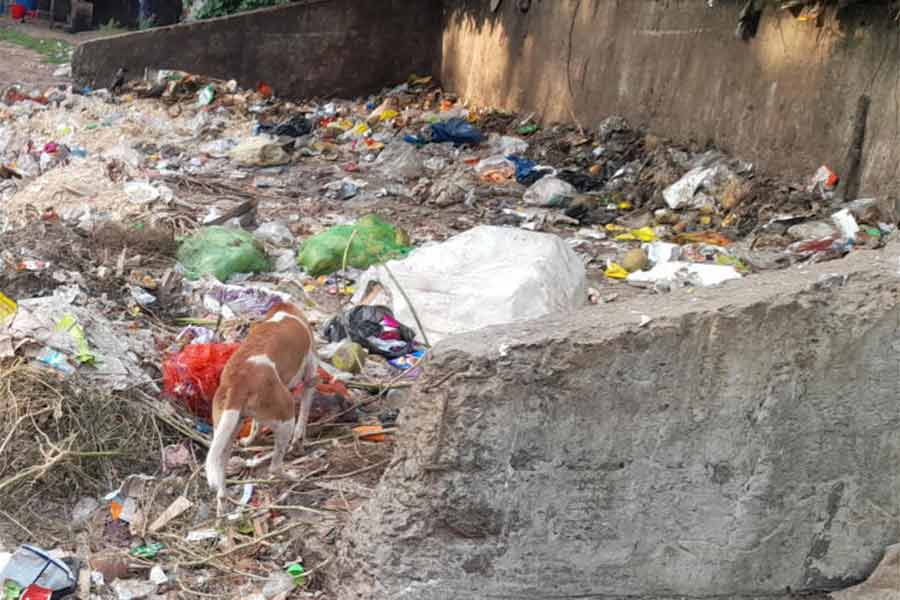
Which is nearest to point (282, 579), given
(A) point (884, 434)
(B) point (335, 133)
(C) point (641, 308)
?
(C) point (641, 308)

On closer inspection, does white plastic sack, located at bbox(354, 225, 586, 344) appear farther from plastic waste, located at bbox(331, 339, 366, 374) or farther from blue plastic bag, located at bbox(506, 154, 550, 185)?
blue plastic bag, located at bbox(506, 154, 550, 185)

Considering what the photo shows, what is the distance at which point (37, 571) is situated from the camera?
3291 millimetres

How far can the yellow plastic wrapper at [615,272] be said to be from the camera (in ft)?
23.8

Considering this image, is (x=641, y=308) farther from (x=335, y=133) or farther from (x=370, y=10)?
(x=370, y=10)

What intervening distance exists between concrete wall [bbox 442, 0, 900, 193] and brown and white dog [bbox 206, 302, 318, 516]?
4.83 m

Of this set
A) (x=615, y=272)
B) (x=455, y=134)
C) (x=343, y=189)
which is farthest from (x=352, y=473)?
(x=455, y=134)

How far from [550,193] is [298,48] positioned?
7156mm

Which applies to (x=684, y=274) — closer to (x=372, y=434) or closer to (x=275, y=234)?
(x=275, y=234)

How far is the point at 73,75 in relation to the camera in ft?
46.6

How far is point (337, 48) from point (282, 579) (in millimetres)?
13029

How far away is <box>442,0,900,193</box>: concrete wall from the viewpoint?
25.2 ft

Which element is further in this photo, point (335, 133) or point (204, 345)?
point (335, 133)

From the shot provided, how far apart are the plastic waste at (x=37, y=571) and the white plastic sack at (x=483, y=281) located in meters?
2.65

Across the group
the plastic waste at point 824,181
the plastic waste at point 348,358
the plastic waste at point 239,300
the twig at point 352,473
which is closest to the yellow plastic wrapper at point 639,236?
the plastic waste at point 824,181
